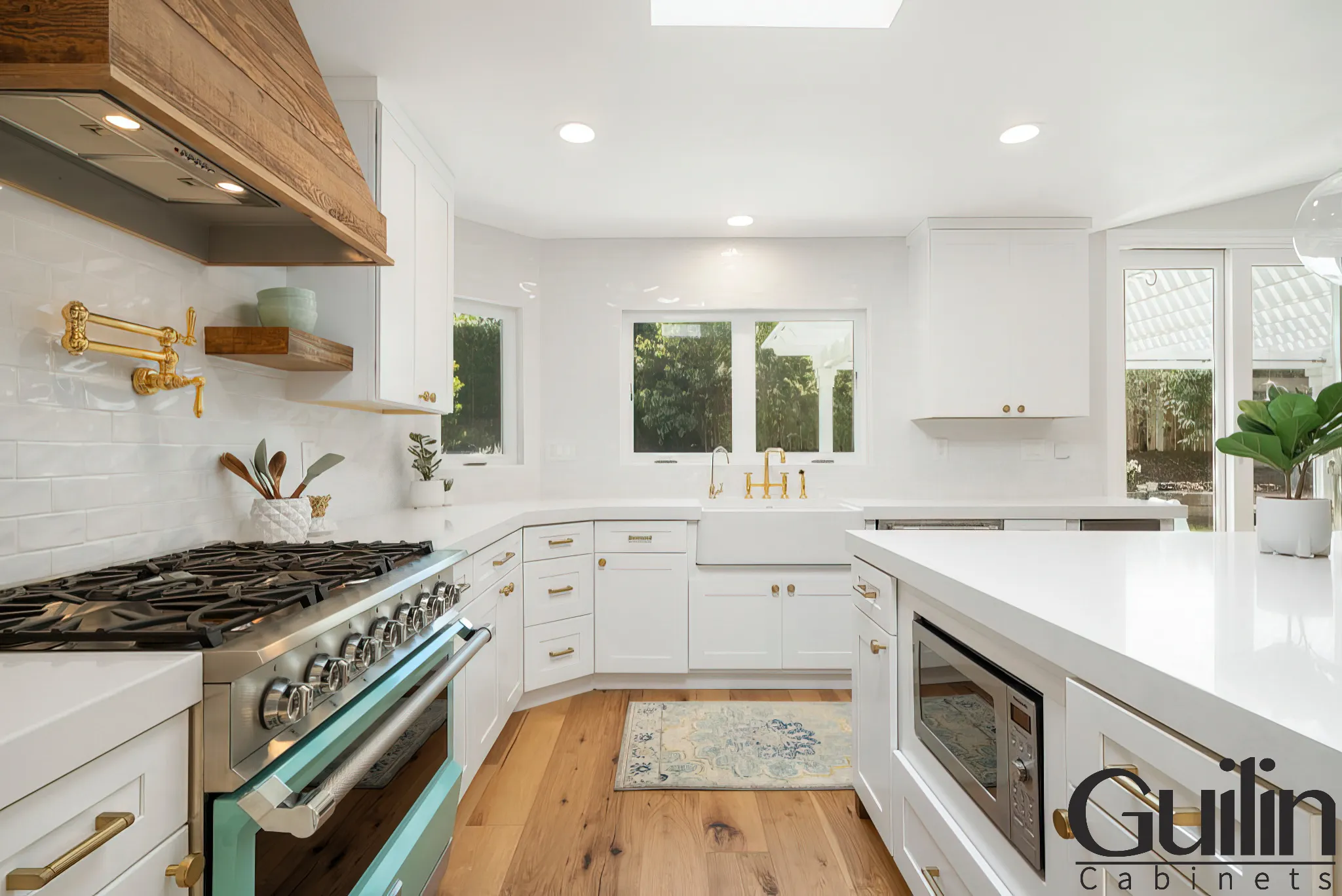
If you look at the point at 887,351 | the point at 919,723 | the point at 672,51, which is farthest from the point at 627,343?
the point at 919,723

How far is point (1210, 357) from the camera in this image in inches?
154

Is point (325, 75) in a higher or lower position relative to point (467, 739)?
higher

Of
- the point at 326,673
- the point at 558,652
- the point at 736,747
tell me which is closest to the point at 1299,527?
the point at 736,747

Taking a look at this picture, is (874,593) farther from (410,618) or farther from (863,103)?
(863,103)

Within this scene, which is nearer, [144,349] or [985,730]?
[985,730]

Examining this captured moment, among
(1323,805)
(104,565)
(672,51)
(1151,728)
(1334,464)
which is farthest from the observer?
(1334,464)

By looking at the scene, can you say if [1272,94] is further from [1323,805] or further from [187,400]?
[187,400]

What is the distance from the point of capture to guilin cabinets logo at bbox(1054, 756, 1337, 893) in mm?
607

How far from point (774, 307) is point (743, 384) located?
1.58 ft

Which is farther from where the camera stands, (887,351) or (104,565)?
(887,351)

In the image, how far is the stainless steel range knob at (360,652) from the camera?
Answer: 1.20m

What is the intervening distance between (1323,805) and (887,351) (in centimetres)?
353

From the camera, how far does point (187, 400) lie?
1785 mm

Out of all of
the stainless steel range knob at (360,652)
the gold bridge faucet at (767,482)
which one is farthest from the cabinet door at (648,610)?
the stainless steel range knob at (360,652)
